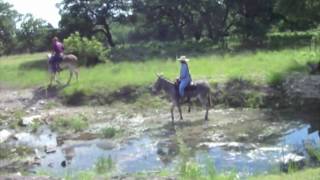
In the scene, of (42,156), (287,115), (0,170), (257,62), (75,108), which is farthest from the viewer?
(257,62)

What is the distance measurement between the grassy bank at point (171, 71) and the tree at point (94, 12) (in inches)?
614

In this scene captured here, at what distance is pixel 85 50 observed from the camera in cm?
3875

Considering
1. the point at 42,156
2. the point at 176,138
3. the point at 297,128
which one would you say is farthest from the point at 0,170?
the point at 297,128

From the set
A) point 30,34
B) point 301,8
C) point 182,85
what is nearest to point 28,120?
point 182,85

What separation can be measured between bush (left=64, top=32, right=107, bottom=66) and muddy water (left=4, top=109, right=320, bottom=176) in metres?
15.6

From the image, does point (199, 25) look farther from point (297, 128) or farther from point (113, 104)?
point (297, 128)

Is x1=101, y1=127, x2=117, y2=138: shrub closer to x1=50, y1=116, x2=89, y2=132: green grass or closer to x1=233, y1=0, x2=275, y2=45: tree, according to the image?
x1=50, y1=116, x2=89, y2=132: green grass

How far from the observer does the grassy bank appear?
28.2m

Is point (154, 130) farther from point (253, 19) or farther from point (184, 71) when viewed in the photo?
point (253, 19)

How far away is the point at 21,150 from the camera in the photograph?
1988cm

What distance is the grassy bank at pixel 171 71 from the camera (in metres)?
28.2

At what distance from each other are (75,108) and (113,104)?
166 cm

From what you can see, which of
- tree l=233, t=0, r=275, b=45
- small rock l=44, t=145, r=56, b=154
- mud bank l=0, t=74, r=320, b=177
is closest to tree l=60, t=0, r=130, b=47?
tree l=233, t=0, r=275, b=45

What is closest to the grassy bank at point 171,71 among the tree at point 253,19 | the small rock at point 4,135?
the small rock at point 4,135
